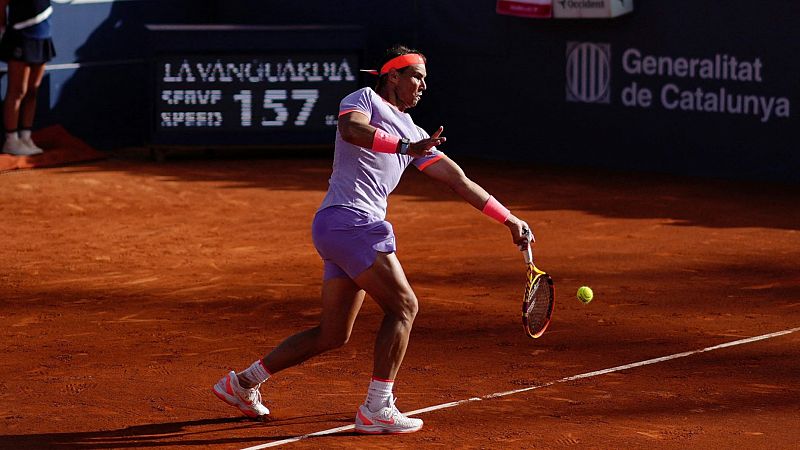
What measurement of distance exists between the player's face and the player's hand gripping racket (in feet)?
2.83

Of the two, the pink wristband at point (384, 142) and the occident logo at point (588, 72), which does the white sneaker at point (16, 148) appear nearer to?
the occident logo at point (588, 72)

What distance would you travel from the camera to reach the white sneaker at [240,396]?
289 inches

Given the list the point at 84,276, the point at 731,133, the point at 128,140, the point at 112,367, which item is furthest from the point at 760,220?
the point at 128,140

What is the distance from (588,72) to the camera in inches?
714

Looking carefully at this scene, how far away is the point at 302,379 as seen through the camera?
8297 mm

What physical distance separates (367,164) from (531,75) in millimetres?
11778

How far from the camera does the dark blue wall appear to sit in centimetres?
1681

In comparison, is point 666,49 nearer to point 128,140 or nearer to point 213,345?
point 128,140

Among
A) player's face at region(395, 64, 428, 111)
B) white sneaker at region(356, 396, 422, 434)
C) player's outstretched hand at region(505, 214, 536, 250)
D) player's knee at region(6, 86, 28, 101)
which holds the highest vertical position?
player's face at region(395, 64, 428, 111)

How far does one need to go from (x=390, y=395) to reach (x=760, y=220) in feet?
26.8

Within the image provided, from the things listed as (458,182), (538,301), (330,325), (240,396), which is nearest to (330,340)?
(330,325)

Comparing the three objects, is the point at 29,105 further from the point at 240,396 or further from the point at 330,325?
the point at 330,325

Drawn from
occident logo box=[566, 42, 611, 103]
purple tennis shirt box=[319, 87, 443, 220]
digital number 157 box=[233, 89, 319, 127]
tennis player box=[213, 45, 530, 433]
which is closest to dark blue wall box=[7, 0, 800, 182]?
occident logo box=[566, 42, 611, 103]

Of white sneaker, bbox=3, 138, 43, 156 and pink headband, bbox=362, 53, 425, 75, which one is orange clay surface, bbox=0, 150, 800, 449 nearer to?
white sneaker, bbox=3, 138, 43, 156
